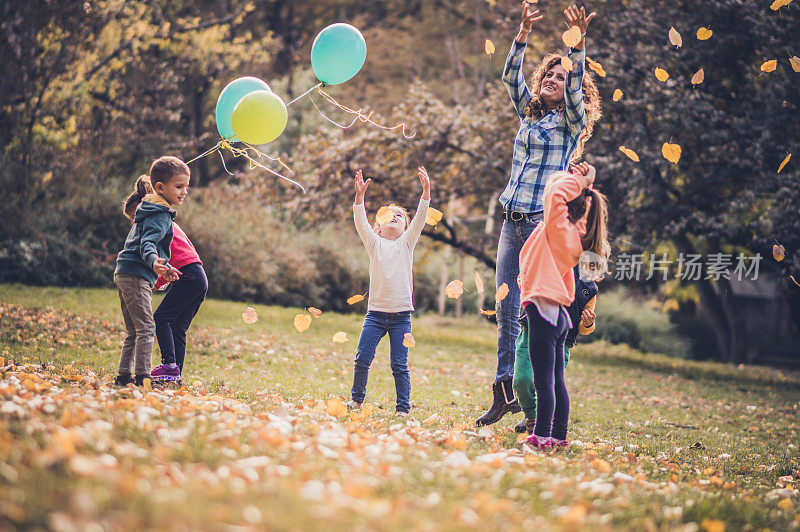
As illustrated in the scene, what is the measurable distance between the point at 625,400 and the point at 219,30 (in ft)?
47.3

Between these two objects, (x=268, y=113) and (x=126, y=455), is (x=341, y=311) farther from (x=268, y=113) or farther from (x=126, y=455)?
(x=126, y=455)

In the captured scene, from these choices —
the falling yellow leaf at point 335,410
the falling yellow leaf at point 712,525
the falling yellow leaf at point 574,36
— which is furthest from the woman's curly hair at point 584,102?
the falling yellow leaf at point 712,525

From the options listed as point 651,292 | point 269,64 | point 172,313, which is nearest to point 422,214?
point 172,313

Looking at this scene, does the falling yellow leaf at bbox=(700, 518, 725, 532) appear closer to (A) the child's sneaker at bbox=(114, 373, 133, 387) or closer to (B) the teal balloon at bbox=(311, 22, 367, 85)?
(A) the child's sneaker at bbox=(114, 373, 133, 387)

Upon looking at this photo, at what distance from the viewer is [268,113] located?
5.21 m

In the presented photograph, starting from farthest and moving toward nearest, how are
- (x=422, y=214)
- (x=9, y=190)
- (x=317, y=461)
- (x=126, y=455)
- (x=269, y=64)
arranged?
(x=269, y=64)
(x=9, y=190)
(x=422, y=214)
(x=317, y=461)
(x=126, y=455)

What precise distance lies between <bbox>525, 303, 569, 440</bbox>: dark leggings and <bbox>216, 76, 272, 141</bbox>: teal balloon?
315cm

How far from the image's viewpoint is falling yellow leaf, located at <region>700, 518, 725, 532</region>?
104 inches

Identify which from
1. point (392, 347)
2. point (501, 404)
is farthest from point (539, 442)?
point (392, 347)

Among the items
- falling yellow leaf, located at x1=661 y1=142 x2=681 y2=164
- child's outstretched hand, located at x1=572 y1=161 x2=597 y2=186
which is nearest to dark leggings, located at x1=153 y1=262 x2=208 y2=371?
child's outstretched hand, located at x1=572 y1=161 x2=597 y2=186

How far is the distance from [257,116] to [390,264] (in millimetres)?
1656

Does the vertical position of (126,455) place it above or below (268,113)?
below

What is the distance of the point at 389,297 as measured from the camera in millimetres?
4793

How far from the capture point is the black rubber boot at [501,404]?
473 cm
